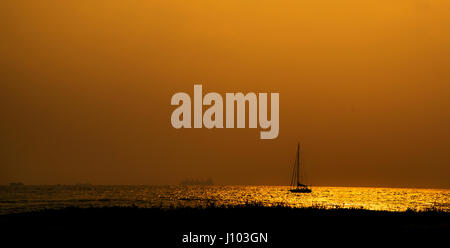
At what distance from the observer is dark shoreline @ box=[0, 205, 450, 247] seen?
23078 mm

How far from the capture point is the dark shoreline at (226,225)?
23.1m

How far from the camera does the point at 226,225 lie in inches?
1048

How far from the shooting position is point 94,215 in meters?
31.7
